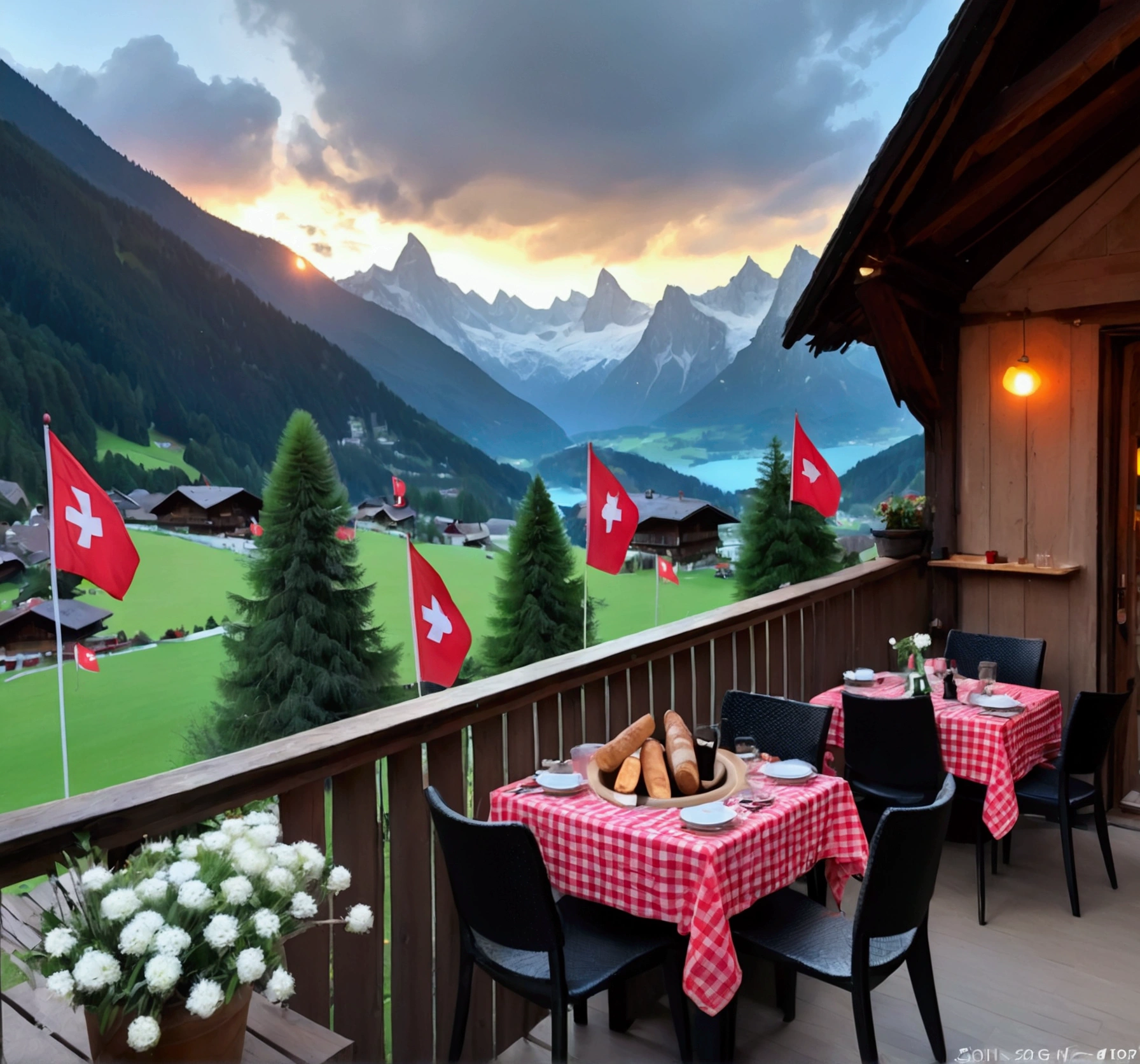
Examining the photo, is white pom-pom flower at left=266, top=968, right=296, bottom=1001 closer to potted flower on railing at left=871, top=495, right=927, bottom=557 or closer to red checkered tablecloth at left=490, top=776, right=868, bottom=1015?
red checkered tablecloth at left=490, top=776, right=868, bottom=1015

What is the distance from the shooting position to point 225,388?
25.6 metres

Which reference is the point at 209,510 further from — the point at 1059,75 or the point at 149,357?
the point at 1059,75

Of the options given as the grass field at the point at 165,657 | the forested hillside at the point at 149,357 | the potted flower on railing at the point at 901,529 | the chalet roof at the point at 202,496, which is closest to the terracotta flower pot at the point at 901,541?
the potted flower on railing at the point at 901,529

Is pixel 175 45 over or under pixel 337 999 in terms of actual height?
over

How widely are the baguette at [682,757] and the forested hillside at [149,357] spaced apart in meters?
23.2

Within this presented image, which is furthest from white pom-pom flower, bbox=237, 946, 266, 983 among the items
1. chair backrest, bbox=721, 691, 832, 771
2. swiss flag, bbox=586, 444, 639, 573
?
swiss flag, bbox=586, 444, 639, 573

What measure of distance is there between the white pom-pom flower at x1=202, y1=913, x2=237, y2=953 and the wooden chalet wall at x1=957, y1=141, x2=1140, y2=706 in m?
4.21

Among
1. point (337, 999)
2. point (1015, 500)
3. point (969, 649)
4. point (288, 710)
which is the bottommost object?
point (288, 710)

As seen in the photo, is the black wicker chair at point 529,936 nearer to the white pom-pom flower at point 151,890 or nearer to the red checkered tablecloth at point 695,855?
the red checkered tablecloth at point 695,855

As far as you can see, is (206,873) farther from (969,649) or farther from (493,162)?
(493,162)

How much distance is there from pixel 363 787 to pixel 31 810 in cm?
75

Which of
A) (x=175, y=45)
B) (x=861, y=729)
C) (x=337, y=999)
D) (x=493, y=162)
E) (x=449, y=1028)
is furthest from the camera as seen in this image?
(x=493, y=162)

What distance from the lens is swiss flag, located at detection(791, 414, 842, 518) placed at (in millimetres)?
4992

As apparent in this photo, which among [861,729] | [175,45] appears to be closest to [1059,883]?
[861,729]
